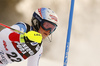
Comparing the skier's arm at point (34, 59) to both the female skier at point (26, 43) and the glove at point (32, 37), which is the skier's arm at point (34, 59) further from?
the glove at point (32, 37)

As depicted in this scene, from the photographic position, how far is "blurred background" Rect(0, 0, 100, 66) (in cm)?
181

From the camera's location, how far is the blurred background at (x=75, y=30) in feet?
5.94

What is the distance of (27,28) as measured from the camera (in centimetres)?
79

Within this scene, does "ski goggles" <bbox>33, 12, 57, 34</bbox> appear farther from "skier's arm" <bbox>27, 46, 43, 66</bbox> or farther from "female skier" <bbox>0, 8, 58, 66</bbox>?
"skier's arm" <bbox>27, 46, 43, 66</bbox>

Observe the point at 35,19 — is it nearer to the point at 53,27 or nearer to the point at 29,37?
the point at 53,27

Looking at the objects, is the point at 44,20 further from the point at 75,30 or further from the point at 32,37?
the point at 75,30

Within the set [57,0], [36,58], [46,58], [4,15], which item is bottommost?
[46,58]

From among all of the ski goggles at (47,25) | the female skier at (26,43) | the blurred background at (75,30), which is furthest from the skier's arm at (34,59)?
the blurred background at (75,30)

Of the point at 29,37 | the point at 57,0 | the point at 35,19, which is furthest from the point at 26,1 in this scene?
the point at 29,37

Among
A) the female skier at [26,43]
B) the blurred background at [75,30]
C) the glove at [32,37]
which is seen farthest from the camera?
the blurred background at [75,30]

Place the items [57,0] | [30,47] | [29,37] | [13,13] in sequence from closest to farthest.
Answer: [29,37] < [30,47] < [57,0] < [13,13]

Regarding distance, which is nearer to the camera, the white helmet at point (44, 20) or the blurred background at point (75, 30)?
the white helmet at point (44, 20)

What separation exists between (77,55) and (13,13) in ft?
3.18

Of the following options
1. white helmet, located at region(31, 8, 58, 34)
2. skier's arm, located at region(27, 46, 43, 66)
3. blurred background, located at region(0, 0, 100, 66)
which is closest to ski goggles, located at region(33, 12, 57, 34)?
white helmet, located at region(31, 8, 58, 34)
